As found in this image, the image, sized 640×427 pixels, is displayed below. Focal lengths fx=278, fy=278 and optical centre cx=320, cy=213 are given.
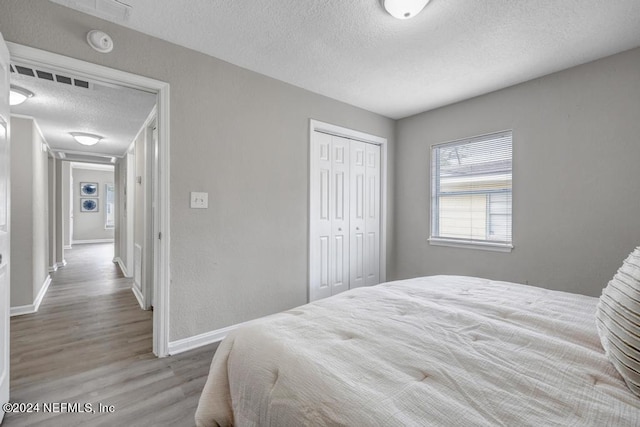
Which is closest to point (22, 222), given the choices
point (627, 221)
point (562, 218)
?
point (562, 218)

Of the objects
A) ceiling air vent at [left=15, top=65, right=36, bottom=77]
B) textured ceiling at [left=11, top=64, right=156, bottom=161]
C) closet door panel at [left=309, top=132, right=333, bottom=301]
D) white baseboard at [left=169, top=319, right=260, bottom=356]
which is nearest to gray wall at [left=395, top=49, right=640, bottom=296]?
closet door panel at [left=309, top=132, right=333, bottom=301]

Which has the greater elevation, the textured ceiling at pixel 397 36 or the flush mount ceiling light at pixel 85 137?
the textured ceiling at pixel 397 36

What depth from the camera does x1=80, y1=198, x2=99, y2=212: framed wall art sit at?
9.14 metres

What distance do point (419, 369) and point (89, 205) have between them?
11617 millimetres

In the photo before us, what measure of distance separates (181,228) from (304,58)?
6.01ft

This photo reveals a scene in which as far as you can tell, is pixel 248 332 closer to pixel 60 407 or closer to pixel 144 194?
pixel 60 407

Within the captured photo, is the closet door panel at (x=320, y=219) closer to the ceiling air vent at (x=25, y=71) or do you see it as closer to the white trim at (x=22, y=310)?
the ceiling air vent at (x=25, y=71)

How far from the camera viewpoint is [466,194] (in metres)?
3.41

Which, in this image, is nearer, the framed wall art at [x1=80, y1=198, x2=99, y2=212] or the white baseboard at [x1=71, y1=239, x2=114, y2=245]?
the white baseboard at [x1=71, y1=239, x2=114, y2=245]

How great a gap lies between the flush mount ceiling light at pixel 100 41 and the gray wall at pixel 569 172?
351 centimetres

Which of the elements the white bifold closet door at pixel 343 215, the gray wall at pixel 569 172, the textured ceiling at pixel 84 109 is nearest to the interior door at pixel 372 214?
the white bifold closet door at pixel 343 215

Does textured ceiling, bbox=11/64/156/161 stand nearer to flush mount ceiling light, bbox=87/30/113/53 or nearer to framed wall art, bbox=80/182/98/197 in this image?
flush mount ceiling light, bbox=87/30/113/53

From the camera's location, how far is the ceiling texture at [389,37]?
1863mm

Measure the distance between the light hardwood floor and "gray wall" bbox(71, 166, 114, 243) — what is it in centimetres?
721
